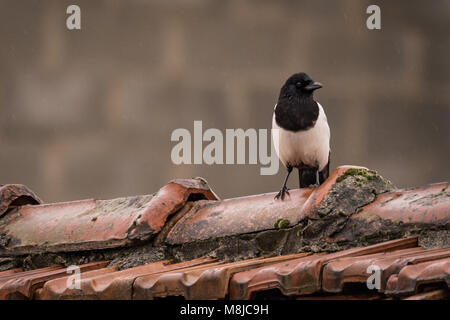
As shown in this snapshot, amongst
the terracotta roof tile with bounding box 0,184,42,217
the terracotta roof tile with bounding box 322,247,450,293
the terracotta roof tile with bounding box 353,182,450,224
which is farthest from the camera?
the terracotta roof tile with bounding box 0,184,42,217

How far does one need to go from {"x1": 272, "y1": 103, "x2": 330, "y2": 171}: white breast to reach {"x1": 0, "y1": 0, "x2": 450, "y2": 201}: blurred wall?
153 inches

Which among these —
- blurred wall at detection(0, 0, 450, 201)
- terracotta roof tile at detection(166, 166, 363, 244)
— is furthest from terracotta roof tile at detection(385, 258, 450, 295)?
blurred wall at detection(0, 0, 450, 201)

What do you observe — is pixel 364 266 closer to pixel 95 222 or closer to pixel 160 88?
pixel 95 222

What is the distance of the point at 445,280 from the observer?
5.45ft

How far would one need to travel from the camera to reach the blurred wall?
298 inches

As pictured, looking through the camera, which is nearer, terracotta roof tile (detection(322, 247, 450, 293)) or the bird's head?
terracotta roof tile (detection(322, 247, 450, 293))

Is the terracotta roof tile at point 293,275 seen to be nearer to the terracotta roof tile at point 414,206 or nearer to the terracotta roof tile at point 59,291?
the terracotta roof tile at point 414,206

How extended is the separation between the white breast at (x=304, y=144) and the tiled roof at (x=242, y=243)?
0.72 meters

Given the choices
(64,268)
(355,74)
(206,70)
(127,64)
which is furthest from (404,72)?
(64,268)

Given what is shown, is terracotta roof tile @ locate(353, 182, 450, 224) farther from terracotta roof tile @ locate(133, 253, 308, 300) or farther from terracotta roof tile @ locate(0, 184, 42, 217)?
terracotta roof tile @ locate(0, 184, 42, 217)

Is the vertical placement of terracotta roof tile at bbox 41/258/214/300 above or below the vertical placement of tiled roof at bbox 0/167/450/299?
below

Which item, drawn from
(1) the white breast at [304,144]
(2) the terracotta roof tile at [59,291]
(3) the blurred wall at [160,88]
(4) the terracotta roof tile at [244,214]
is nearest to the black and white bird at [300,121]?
(1) the white breast at [304,144]

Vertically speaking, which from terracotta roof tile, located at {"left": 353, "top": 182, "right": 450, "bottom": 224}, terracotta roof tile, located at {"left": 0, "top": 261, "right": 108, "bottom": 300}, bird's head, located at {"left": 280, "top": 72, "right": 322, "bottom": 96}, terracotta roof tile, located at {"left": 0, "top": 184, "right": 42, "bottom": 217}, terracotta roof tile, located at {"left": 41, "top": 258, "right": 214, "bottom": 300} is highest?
bird's head, located at {"left": 280, "top": 72, "right": 322, "bottom": 96}
